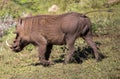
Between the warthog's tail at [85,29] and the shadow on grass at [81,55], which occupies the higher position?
the warthog's tail at [85,29]

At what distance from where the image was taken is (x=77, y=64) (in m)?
8.97

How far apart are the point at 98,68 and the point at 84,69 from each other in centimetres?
28

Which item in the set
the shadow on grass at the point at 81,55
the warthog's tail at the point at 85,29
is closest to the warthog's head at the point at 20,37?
the shadow on grass at the point at 81,55

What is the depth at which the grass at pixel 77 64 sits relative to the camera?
8.02 metres

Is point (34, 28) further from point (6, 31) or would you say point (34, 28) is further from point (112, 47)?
point (6, 31)

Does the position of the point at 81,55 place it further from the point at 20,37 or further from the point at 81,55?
the point at 20,37

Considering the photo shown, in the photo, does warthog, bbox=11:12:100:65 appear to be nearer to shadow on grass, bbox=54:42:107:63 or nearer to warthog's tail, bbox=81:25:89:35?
warthog's tail, bbox=81:25:89:35

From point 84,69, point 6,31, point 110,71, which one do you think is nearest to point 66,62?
point 84,69

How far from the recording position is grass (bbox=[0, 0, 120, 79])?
8.02 m

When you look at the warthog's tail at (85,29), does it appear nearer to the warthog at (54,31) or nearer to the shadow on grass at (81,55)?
the warthog at (54,31)

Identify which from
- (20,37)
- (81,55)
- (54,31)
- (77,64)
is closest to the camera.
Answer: (77,64)

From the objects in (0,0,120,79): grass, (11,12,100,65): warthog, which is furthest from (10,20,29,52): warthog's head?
(0,0,120,79): grass

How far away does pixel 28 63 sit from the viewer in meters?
9.84

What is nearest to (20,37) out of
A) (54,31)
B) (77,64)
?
(54,31)
